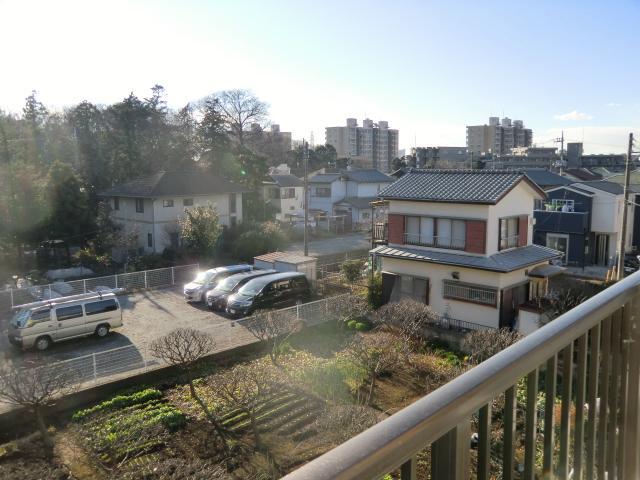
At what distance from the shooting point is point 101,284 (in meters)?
15.5

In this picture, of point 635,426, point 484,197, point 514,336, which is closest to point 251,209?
point 484,197

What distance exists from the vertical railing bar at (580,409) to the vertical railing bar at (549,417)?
14 centimetres

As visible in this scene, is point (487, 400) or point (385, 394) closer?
point (487, 400)

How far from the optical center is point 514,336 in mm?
9578

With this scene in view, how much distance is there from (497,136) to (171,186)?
54.0 m

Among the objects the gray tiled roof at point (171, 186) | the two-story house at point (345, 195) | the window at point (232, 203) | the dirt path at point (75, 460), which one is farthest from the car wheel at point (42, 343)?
the two-story house at point (345, 195)

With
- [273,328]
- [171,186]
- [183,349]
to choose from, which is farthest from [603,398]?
[171,186]

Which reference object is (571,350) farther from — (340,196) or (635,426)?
(340,196)

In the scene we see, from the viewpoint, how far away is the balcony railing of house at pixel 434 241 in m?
13.1

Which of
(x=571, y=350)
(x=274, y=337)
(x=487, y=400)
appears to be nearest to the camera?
(x=487, y=400)

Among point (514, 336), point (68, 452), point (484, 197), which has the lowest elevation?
point (68, 452)

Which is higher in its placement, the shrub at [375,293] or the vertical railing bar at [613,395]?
the vertical railing bar at [613,395]

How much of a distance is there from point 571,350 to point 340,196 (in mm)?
29122

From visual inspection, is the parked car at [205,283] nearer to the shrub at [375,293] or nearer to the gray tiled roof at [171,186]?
the shrub at [375,293]
